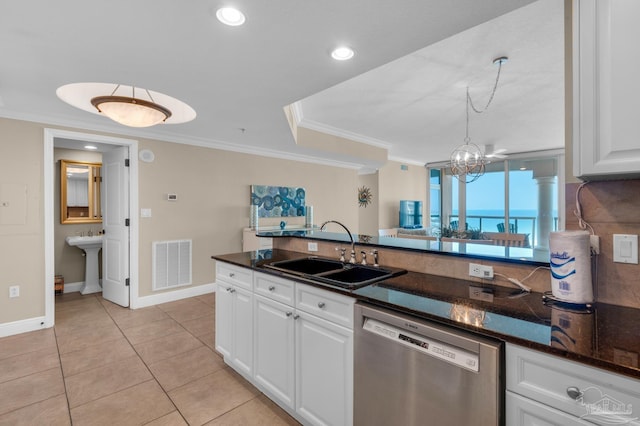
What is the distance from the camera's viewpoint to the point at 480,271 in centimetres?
156

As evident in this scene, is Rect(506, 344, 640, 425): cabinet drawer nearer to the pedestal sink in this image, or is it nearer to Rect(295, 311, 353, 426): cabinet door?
Rect(295, 311, 353, 426): cabinet door

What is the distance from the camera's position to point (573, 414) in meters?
0.86

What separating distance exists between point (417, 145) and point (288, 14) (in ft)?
16.6

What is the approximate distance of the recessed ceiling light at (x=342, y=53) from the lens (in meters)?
1.84

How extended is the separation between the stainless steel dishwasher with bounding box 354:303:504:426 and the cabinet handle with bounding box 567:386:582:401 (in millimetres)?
173

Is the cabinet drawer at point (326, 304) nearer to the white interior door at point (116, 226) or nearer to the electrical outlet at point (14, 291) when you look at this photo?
the white interior door at point (116, 226)

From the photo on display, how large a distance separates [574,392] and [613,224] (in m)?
0.79

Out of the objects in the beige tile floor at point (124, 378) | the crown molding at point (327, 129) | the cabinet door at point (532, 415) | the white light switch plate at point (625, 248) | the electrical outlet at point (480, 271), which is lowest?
the beige tile floor at point (124, 378)

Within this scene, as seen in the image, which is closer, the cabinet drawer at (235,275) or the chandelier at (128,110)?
the cabinet drawer at (235,275)

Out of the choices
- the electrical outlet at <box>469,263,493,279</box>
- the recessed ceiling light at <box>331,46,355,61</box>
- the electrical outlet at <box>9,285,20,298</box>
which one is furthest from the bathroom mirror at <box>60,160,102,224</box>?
the electrical outlet at <box>469,263,493,279</box>

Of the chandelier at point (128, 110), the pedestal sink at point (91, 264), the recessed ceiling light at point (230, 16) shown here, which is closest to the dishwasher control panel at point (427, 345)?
the recessed ceiling light at point (230, 16)

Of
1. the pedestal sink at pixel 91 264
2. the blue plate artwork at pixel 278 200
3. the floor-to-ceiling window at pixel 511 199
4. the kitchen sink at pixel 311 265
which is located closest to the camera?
the kitchen sink at pixel 311 265

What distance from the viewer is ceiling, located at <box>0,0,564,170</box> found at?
4.97 ft

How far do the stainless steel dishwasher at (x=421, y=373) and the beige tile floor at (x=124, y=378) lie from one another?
31.9 inches
